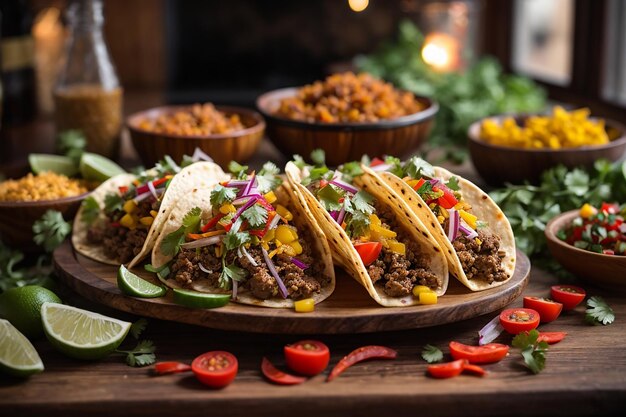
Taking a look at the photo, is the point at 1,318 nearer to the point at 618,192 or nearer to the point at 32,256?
the point at 32,256

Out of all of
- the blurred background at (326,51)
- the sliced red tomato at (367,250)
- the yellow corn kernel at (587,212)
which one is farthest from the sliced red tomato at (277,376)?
the blurred background at (326,51)

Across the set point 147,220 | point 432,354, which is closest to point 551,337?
point 432,354

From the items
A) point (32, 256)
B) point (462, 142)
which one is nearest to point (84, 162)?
point (32, 256)

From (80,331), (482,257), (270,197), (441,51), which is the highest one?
(441,51)

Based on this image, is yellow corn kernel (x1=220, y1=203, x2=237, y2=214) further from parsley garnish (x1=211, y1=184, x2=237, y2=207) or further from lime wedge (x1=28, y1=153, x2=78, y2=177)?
lime wedge (x1=28, y1=153, x2=78, y2=177)

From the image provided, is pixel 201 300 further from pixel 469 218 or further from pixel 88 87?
pixel 88 87

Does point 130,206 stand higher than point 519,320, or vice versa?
point 130,206
